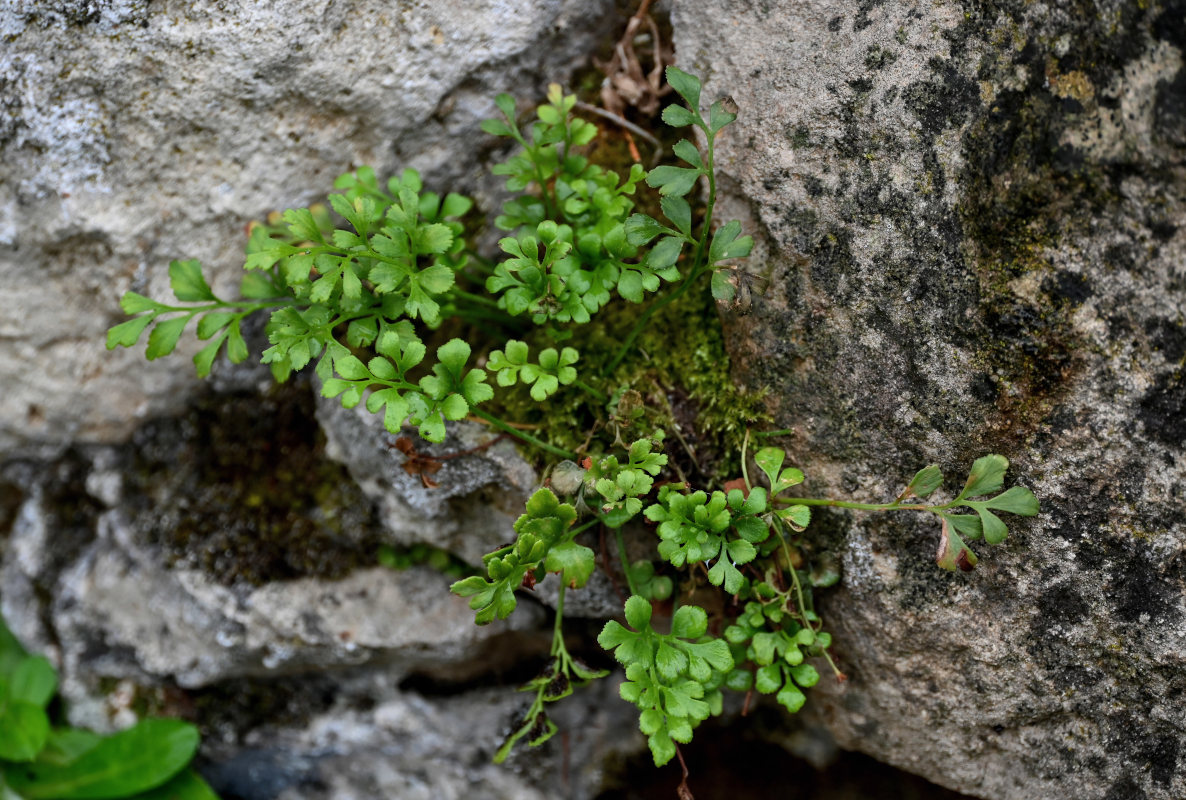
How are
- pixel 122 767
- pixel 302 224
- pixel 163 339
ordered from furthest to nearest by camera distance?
pixel 122 767 → pixel 163 339 → pixel 302 224

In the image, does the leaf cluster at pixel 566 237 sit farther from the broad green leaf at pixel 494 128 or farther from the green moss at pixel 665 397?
the green moss at pixel 665 397

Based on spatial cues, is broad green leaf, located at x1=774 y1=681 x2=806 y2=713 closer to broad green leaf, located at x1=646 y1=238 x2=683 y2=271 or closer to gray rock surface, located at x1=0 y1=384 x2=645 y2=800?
gray rock surface, located at x1=0 y1=384 x2=645 y2=800

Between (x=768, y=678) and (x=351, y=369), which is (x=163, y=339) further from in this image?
(x=768, y=678)

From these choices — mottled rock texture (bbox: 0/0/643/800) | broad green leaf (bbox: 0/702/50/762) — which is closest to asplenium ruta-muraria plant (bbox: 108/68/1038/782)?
mottled rock texture (bbox: 0/0/643/800)

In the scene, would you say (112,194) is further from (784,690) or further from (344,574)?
(784,690)

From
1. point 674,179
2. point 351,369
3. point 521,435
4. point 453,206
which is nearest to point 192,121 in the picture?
Answer: point 453,206

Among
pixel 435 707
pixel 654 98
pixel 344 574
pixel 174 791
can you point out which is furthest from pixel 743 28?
pixel 174 791
